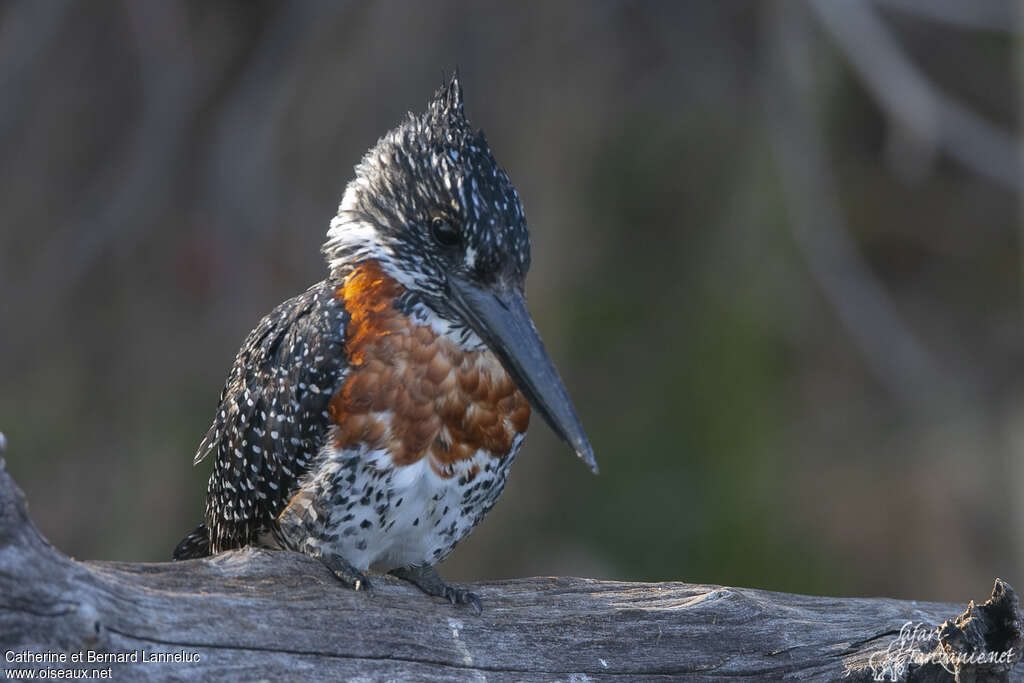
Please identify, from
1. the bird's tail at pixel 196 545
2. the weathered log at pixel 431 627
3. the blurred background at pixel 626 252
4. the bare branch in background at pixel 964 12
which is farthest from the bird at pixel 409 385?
the bare branch in background at pixel 964 12

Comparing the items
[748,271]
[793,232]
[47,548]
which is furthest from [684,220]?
[47,548]

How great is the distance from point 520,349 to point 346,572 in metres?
0.71

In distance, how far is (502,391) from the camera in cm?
323

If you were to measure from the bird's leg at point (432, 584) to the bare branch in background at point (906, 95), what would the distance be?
372cm

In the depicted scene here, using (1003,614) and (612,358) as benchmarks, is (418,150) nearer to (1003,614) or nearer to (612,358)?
(1003,614)

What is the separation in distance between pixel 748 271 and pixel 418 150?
424cm

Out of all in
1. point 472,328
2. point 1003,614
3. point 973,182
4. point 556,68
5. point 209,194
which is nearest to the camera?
point 1003,614

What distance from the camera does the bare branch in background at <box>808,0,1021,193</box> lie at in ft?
18.9

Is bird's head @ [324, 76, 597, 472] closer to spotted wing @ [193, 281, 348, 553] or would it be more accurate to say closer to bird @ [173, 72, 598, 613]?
bird @ [173, 72, 598, 613]

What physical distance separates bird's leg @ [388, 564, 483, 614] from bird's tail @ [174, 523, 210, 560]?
772 millimetres

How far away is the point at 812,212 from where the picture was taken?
629cm
